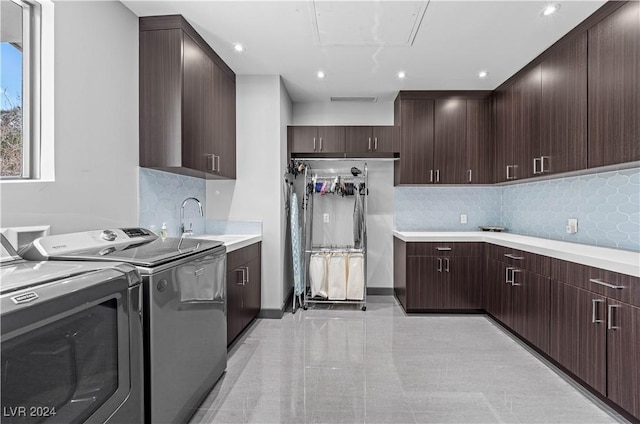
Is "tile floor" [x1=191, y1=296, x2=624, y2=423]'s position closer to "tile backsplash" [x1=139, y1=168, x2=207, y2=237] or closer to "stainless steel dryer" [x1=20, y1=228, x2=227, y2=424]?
"stainless steel dryer" [x1=20, y1=228, x2=227, y2=424]

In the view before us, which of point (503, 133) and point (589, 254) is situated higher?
point (503, 133)

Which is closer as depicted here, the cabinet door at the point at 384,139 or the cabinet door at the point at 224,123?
the cabinet door at the point at 224,123

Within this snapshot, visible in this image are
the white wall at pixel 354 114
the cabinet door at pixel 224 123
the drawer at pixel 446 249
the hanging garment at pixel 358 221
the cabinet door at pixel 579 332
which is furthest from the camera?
the white wall at pixel 354 114

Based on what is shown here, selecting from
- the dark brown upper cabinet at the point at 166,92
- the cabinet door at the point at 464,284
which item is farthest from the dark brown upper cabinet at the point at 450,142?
the dark brown upper cabinet at the point at 166,92

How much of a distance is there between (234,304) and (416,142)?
2.74 m

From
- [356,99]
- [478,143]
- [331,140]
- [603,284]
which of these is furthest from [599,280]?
[356,99]

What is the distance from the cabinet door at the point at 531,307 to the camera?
273 cm

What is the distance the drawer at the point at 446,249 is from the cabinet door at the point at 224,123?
2103 millimetres

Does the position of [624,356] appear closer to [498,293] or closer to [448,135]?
[498,293]

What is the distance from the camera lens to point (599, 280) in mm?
2139

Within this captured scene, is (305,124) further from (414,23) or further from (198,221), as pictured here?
(414,23)

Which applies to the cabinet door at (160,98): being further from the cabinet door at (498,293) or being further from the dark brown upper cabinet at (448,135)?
the cabinet door at (498,293)

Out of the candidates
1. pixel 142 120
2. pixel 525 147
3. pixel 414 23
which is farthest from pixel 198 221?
pixel 525 147

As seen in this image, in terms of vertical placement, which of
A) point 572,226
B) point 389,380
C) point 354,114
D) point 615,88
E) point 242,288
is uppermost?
point 354,114
